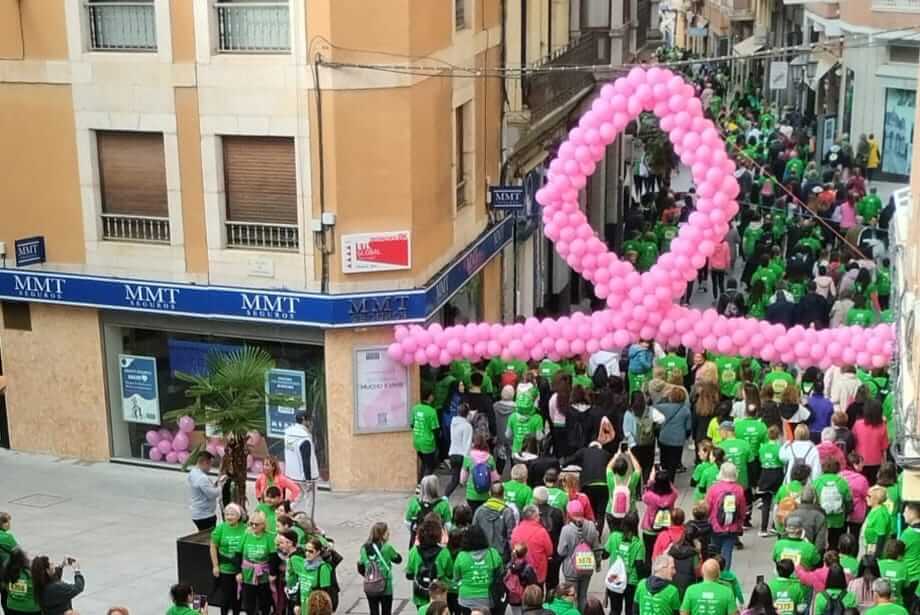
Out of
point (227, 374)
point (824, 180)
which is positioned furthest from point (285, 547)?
point (824, 180)

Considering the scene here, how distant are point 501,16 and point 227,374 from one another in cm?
919

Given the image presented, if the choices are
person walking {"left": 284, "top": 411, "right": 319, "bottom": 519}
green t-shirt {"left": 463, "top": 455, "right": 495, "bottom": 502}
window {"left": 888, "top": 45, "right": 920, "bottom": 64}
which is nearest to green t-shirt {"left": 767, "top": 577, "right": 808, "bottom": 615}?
green t-shirt {"left": 463, "top": 455, "right": 495, "bottom": 502}

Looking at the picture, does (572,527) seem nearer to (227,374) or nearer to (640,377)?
(227,374)

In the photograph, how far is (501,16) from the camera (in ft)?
72.5

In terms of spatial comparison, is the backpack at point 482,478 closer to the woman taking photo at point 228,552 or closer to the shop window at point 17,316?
the woman taking photo at point 228,552

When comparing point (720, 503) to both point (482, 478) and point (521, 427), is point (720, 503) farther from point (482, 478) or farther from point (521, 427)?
point (521, 427)

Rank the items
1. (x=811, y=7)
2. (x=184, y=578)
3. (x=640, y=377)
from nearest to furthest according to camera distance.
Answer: (x=184, y=578), (x=640, y=377), (x=811, y=7)

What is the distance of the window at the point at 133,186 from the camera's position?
59.6 ft

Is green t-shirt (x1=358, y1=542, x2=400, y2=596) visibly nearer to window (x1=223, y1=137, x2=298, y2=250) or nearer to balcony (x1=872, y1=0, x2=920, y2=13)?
window (x1=223, y1=137, x2=298, y2=250)

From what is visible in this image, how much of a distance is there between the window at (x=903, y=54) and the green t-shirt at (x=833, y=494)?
25.2 meters

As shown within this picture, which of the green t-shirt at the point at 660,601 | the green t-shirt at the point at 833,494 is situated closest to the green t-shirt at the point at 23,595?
the green t-shirt at the point at 660,601

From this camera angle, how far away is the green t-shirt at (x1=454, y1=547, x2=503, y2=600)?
41.3ft

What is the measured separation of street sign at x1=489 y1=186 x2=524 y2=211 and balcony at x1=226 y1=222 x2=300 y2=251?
4442 mm

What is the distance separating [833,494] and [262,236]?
7837 mm
